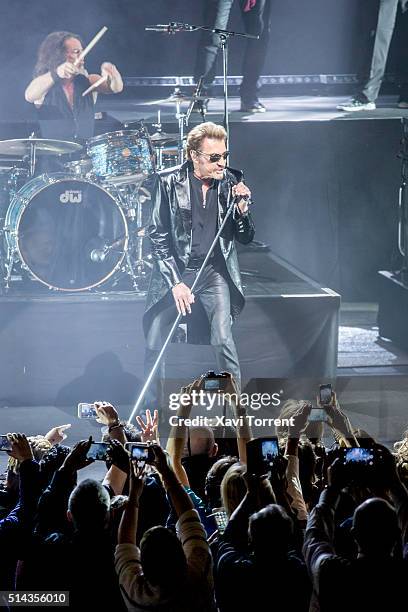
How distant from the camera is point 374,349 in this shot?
28.1 ft

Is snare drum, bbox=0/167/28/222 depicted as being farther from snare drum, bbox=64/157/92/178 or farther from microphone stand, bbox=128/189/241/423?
microphone stand, bbox=128/189/241/423

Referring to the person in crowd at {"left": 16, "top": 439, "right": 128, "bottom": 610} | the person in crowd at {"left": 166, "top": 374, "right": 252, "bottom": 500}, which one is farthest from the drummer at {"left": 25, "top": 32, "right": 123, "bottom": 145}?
the person in crowd at {"left": 16, "top": 439, "right": 128, "bottom": 610}

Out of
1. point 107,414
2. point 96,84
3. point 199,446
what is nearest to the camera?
point 107,414

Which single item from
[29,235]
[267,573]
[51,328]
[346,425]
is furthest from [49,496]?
[29,235]

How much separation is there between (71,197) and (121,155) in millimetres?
525

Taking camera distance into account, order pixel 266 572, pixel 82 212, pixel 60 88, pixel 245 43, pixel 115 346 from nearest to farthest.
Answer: pixel 266 572, pixel 115 346, pixel 82 212, pixel 60 88, pixel 245 43

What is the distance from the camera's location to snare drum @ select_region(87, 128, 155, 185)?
26.7 feet

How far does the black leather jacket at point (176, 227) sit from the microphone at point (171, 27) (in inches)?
66.0

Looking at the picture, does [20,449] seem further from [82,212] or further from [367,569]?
[82,212]

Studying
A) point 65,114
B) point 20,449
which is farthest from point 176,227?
point 20,449

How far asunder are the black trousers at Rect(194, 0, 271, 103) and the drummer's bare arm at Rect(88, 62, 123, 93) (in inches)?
26.6

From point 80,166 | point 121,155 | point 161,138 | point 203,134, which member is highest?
point 203,134

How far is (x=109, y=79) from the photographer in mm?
8695

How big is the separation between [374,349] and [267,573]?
18.9 feet
